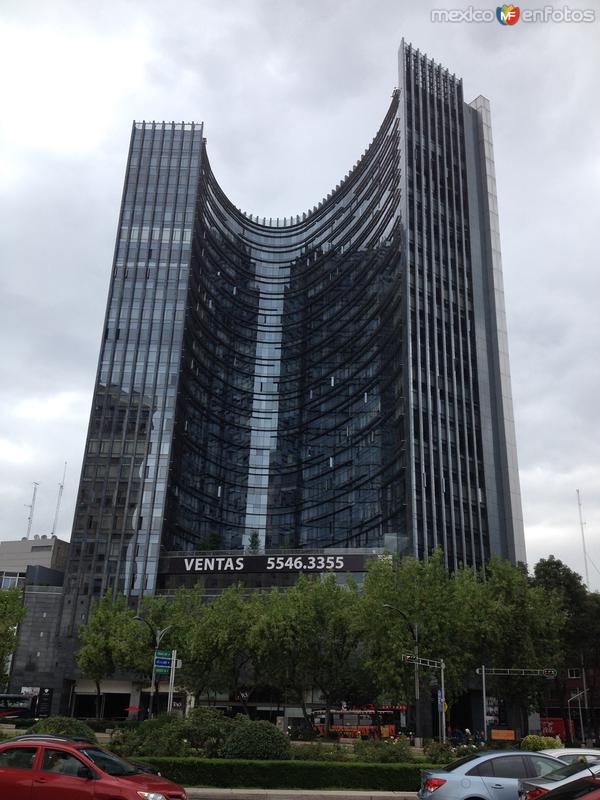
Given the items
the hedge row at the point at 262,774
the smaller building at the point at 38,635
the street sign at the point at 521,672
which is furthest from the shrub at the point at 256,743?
the smaller building at the point at 38,635

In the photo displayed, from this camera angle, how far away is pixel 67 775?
14484 mm

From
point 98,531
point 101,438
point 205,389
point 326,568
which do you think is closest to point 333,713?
point 326,568

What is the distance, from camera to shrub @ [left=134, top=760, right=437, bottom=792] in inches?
863

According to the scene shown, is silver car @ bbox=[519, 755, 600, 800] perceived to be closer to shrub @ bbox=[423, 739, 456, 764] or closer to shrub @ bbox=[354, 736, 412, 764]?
shrub @ bbox=[354, 736, 412, 764]

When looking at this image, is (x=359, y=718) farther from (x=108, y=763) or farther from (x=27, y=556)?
(x=27, y=556)

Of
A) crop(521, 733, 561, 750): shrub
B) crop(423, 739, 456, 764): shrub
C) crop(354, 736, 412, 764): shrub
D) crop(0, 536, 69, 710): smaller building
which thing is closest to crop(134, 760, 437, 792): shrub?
crop(354, 736, 412, 764): shrub

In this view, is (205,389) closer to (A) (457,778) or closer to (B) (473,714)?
(B) (473,714)

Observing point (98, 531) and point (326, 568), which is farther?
point (98, 531)

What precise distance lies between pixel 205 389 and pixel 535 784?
11085 centimetres

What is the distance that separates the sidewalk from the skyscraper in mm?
66434

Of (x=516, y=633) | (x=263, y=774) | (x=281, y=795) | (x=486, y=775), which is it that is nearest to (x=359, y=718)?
(x=516, y=633)

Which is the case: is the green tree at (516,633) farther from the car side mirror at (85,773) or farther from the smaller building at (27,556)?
the smaller building at (27,556)

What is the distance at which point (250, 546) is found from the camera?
400 ft

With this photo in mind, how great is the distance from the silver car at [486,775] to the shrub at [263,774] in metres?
6.18
